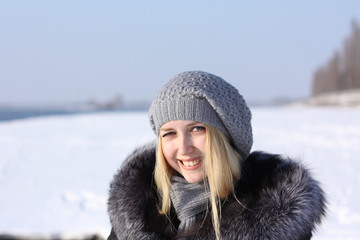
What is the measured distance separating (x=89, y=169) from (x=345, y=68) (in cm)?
4063

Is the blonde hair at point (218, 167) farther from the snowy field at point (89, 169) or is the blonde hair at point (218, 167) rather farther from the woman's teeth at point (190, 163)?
the snowy field at point (89, 169)

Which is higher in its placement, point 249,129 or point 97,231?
point 249,129

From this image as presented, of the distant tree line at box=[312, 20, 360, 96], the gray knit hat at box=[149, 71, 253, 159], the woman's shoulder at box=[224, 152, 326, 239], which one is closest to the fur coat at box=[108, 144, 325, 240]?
the woman's shoulder at box=[224, 152, 326, 239]

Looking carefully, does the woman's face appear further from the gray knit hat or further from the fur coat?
the fur coat

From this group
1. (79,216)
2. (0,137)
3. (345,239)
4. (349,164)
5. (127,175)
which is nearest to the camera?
(127,175)

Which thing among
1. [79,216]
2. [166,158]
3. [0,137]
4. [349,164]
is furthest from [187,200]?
[0,137]

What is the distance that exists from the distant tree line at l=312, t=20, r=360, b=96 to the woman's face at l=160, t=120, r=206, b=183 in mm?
41277

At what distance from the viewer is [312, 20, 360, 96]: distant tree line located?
39.9m

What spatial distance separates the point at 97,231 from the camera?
13.3 feet

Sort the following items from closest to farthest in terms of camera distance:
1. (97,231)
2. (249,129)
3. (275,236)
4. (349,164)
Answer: (275,236) → (249,129) → (97,231) → (349,164)

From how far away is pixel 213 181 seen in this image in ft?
4.94

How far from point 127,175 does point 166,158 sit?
9.7 inches

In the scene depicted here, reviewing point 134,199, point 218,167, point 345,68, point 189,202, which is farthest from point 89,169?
point 345,68

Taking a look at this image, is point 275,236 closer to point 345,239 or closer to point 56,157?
point 345,239
